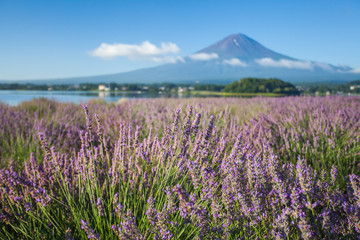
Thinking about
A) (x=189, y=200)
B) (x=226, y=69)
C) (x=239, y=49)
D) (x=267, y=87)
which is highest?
(x=239, y=49)

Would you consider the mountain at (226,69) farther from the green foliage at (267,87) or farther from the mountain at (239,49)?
the green foliage at (267,87)

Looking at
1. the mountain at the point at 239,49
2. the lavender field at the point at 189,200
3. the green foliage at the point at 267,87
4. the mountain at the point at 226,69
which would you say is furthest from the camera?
the mountain at the point at 239,49

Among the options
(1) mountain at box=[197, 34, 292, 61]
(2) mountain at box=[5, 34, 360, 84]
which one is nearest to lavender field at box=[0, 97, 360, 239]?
(2) mountain at box=[5, 34, 360, 84]

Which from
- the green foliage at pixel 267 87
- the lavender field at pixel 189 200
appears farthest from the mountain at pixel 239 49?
the lavender field at pixel 189 200

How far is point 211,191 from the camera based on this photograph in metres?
1.27

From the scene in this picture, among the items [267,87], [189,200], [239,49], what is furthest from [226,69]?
[189,200]

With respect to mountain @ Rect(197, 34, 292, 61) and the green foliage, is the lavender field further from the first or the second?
mountain @ Rect(197, 34, 292, 61)

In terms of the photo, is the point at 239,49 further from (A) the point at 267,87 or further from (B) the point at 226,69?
(A) the point at 267,87

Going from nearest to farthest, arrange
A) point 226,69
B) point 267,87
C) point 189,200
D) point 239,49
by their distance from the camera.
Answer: point 189,200
point 267,87
point 226,69
point 239,49

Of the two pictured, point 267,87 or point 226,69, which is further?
point 226,69

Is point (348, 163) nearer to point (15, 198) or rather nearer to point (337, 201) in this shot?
point (337, 201)

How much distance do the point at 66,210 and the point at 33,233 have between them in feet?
0.82

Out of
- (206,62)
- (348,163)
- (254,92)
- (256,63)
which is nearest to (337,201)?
(348,163)

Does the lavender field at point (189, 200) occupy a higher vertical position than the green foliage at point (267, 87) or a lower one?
lower
